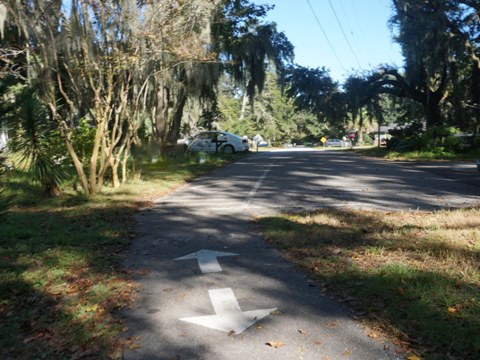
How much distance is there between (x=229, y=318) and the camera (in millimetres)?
4062

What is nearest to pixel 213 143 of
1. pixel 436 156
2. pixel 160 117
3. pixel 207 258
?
pixel 160 117

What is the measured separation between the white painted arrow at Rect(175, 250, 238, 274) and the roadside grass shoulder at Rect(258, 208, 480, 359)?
36.2 inches

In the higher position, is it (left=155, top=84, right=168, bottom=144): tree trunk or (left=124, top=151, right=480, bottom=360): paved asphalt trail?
(left=155, top=84, right=168, bottom=144): tree trunk

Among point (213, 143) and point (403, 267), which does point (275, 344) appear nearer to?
point (403, 267)

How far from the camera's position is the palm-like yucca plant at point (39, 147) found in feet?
34.0

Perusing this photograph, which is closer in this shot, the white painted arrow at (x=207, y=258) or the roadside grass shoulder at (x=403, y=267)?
the roadside grass shoulder at (x=403, y=267)

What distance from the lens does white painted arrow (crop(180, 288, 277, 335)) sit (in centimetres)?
389

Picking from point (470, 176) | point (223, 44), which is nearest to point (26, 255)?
point (470, 176)

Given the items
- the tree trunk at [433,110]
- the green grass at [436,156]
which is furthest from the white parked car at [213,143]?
the tree trunk at [433,110]

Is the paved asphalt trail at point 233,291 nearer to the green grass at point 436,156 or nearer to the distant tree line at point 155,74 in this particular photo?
the distant tree line at point 155,74

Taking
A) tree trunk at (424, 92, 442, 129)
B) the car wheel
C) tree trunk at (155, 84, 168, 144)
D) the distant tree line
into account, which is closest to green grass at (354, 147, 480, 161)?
the distant tree line

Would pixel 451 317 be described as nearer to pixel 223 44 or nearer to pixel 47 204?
pixel 47 204

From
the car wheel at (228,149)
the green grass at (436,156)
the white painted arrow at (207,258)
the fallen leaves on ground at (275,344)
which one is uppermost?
the car wheel at (228,149)

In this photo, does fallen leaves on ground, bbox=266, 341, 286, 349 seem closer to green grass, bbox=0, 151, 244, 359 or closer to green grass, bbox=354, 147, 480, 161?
green grass, bbox=0, 151, 244, 359
